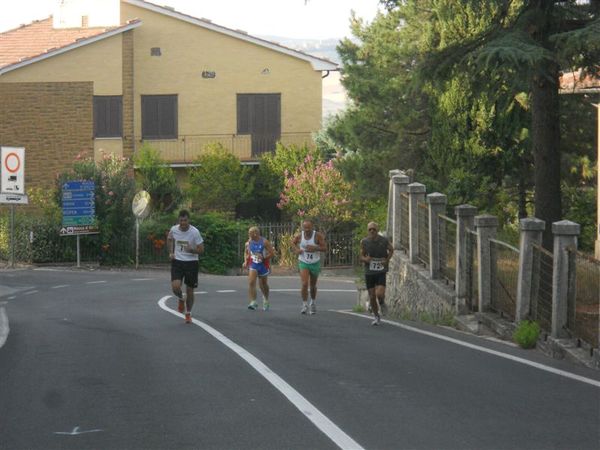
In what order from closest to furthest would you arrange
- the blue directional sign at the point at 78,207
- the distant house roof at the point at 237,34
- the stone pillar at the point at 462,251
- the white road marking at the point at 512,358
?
the white road marking at the point at 512,358, the stone pillar at the point at 462,251, the blue directional sign at the point at 78,207, the distant house roof at the point at 237,34

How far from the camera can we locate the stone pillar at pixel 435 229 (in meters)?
19.7

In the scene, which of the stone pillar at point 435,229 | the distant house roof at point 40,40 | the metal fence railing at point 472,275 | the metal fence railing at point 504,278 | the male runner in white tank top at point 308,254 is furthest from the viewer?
the distant house roof at point 40,40

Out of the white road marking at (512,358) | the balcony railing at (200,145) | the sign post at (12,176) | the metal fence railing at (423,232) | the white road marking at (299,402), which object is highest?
the balcony railing at (200,145)

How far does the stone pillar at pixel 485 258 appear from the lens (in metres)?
16.6

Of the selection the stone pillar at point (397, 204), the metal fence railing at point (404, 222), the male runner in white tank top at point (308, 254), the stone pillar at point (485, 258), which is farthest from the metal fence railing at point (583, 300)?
the stone pillar at point (397, 204)

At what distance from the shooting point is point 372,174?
35562 mm

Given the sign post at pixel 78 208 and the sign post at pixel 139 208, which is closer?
the sign post at pixel 78 208

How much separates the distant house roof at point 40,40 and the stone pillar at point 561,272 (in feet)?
115

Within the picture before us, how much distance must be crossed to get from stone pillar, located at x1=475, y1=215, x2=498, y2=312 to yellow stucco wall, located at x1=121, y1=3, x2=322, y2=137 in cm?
3172

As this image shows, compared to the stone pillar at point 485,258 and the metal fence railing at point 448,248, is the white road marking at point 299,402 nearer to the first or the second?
the stone pillar at point 485,258

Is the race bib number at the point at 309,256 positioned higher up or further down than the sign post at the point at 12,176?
further down

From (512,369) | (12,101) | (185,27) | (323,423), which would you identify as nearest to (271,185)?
(185,27)

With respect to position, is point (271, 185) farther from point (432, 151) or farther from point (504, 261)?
point (504, 261)

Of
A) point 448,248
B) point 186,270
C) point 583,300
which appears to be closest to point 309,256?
point 448,248
